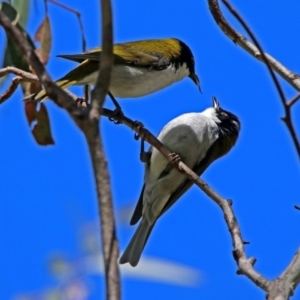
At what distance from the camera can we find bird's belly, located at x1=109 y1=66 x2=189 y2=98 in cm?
460

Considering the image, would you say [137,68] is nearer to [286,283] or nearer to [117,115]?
[117,115]

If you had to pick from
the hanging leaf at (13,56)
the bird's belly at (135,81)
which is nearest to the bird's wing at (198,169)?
the bird's belly at (135,81)

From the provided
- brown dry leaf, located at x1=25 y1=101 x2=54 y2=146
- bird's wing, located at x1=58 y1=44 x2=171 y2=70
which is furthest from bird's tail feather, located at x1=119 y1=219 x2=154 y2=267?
brown dry leaf, located at x1=25 y1=101 x2=54 y2=146

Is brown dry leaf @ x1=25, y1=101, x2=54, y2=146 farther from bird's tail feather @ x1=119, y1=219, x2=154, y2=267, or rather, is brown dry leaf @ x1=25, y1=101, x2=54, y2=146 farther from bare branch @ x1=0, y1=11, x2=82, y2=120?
bare branch @ x1=0, y1=11, x2=82, y2=120

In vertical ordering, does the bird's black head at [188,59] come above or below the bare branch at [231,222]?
above

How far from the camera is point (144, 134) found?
3859 millimetres

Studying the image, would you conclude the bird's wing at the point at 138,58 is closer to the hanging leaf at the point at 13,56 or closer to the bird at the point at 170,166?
the bird at the point at 170,166

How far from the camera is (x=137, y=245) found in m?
5.04

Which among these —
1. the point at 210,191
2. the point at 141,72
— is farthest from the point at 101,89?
the point at 141,72

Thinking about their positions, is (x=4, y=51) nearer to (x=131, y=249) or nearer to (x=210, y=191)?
(x=210, y=191)

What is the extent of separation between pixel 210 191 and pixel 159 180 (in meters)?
2.04

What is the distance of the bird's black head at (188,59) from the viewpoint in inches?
209

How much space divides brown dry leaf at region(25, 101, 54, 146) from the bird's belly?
912 millimetres

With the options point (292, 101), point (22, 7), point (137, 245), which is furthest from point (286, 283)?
point (137, 245)
